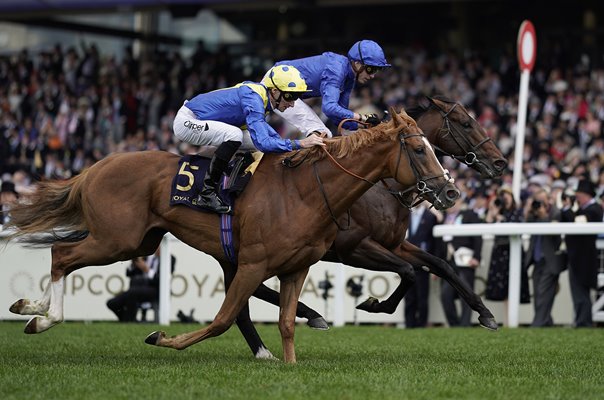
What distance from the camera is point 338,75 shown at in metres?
8.62

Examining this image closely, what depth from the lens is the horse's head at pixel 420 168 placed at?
7480 mm

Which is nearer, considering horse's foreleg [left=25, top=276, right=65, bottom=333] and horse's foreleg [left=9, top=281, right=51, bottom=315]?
horse's foreleg [left=25, top=276, right=65, bottom=333]

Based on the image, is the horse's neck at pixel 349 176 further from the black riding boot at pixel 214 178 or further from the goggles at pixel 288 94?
the black riding boot at pixel 214 178

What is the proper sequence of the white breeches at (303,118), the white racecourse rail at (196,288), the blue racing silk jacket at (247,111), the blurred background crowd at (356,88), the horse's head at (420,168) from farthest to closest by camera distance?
the blurred background crowd at (356,88)
the white racecourse rail at (196,288)
the white breeches at (303,118)
the blue racing silk jacket at (247,111)
the horse's head at (420,168)

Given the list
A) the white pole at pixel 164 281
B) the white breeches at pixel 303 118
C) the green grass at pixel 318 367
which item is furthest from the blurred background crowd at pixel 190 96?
the white breeches at pixel 303 118

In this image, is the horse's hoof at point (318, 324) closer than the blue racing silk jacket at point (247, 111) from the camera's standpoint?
No

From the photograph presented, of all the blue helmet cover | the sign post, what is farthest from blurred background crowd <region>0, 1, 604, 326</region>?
the blue helmet cover

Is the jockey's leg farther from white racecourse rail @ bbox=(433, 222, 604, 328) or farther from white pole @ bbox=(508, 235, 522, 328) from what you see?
white pole @ bbox=(508, 235, 522, 328)

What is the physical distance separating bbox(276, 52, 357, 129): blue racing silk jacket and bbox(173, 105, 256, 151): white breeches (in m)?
0.71

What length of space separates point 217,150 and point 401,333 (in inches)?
170

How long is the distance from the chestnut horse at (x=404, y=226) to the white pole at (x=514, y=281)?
11.3ft

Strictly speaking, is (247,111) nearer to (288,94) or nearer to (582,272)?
(288,94)

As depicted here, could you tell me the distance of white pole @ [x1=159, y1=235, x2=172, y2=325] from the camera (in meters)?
12.6

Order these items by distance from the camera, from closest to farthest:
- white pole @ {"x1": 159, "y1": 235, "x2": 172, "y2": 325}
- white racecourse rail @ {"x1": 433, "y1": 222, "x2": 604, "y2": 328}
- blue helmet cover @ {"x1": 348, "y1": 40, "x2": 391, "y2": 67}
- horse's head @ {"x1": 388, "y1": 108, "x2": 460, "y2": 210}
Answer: horse's head @ {"x1": 388, "y1": 108, "x2": 460, "y2": 210} → blue helmet cover @ {"x1": 348, "y1": 40, "x2": 391, "y2": 67} → white racecourse rail @ {"x1": 433, "y1": 222, "x2": 604, "y2": 328} → white pole @ {"x1": 159, "y1": 235, "x2": 172, "y2": 325}
